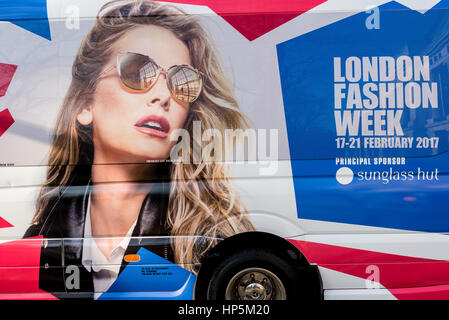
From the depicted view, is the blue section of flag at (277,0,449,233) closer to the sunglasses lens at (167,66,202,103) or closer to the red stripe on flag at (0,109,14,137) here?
the sunglasses lens at (167,66,202,103)

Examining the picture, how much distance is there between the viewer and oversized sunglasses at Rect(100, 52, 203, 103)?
3.60 metres

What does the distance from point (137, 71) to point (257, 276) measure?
2.04 metres

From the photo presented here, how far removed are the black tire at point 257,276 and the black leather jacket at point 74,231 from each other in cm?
A: 52

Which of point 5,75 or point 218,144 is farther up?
point 5,75

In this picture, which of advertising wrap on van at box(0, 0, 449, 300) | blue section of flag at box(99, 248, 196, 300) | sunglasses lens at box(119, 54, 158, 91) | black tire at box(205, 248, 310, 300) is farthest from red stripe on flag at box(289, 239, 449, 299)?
sunglasses lens at box(119, 54, 158, 91)

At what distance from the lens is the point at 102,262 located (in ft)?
12.0

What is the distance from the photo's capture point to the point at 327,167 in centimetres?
354

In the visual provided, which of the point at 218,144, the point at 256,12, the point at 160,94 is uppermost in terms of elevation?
the point at 256,12

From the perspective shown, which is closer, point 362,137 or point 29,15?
point 362,137

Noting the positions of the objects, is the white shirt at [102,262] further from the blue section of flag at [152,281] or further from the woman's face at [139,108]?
the woman's face at [139,108]

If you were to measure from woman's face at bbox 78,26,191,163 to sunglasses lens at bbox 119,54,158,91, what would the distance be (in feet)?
0.15

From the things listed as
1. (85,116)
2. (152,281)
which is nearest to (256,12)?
(85,116)

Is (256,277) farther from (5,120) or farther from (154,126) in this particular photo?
(5,120)

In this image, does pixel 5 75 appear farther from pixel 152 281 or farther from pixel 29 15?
pixel 152 281
